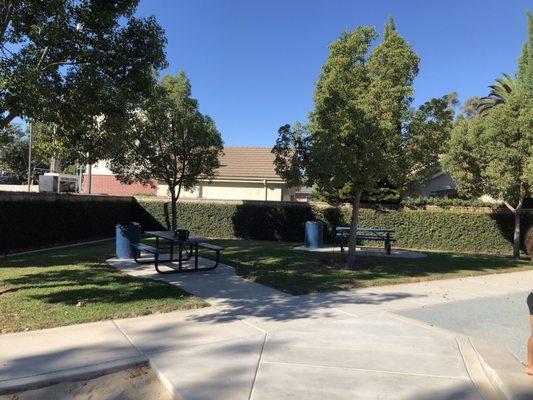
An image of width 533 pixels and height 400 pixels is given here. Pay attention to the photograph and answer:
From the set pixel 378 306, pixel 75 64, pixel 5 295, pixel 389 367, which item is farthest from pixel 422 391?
pixel 75 64

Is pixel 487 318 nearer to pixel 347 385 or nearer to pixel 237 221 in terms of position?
pixel 347 385

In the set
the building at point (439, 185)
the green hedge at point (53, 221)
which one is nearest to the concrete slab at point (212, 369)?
the green hedge at point (53, 221)

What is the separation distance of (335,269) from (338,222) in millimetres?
9442

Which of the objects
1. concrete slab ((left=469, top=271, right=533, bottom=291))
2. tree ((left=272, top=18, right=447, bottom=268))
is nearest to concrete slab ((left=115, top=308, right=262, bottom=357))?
tree ((left=272, top=18, right=447, bottom=268))

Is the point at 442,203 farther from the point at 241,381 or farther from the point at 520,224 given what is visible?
the point at 241,381

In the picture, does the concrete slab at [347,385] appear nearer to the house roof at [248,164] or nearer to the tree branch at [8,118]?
the tree branch at [8,118]

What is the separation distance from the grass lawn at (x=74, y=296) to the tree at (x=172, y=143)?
24.2ft

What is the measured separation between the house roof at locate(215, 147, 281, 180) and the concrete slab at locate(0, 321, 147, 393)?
21.3 meters

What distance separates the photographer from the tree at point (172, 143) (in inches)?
695

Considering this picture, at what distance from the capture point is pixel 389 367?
4.92 meters

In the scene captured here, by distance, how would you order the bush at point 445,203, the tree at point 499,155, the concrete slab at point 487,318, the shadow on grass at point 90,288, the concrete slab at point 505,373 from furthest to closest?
the bush at point 445,203 < the tree at point 499,155 < the shadow on grass at point 90,288 < the concrete slab at point 487,318 < the concrete slab at point 505,373

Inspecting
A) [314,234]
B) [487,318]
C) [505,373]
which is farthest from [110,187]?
[505,373]

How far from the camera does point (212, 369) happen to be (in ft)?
15.5

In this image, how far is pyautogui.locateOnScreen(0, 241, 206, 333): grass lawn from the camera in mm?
6348
